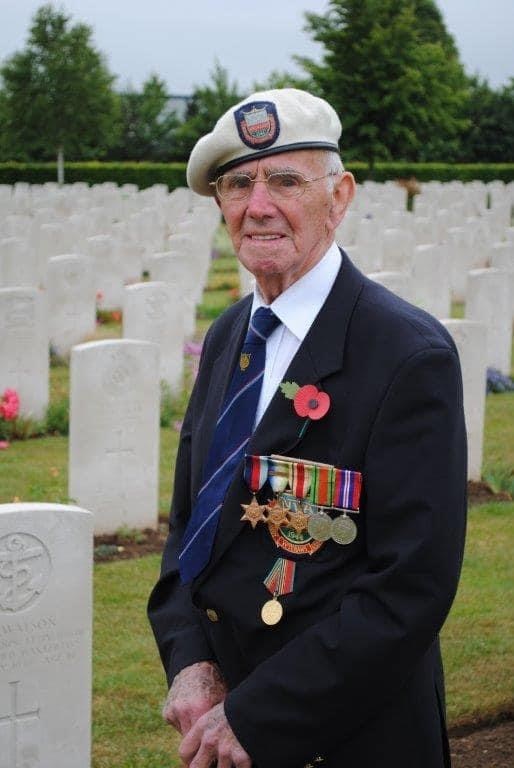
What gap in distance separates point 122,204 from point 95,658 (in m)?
18.0

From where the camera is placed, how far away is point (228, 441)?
233 centimetres

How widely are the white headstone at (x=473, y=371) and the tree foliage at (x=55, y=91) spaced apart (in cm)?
2743

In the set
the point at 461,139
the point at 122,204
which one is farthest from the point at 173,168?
the point at 461,139

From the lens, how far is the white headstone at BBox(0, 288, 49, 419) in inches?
355

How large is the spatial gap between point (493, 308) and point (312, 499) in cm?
881

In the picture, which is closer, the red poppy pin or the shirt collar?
the red poppy pin

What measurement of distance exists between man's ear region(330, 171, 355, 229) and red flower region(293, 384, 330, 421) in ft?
1.15

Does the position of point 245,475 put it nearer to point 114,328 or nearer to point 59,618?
point 59,618

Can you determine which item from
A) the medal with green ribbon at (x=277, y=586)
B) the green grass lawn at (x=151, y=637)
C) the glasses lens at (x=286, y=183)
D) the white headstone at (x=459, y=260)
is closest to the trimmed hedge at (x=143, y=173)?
the white headstone at (x=459, y=260)

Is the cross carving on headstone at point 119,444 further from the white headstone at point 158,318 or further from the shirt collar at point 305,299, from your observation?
the shirt collar at point 305,299

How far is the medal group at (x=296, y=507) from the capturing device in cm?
212

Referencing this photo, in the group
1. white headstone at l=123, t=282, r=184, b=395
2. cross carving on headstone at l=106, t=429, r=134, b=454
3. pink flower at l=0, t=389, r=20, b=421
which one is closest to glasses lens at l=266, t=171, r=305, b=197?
cross carving on headstone at l=106, t=429, r=134, b=454

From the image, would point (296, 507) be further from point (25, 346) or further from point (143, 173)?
point (143, 173)

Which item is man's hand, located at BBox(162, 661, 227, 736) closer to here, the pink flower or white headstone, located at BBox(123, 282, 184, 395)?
the pink flower
